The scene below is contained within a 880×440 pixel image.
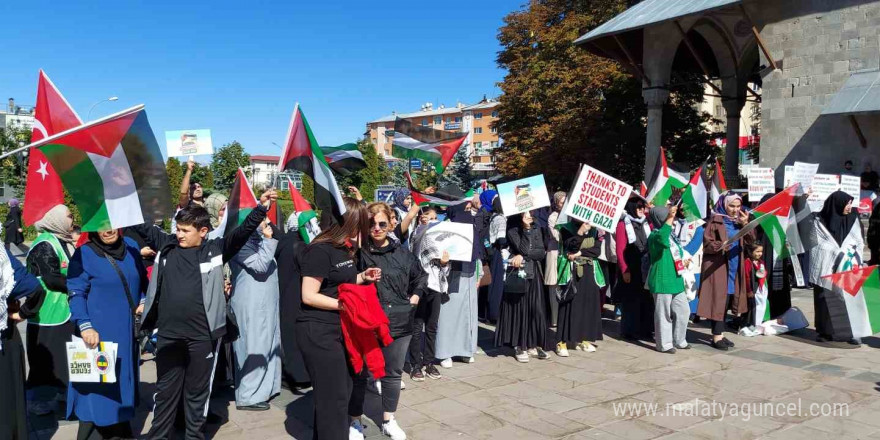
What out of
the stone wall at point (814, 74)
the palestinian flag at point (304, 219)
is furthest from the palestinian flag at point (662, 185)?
the stone wall at point (814, 74)

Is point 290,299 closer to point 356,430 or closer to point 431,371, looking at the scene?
point 431,371

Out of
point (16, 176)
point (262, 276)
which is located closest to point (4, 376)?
point (262, 276)

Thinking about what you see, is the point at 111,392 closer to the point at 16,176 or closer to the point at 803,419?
the point at 803,419

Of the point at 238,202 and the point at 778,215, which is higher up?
the point at 238,202

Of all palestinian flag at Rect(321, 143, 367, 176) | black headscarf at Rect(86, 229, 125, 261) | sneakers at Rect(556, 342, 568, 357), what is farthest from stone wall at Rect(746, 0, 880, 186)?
black headscarf at Rect(86, 229, 125, 261)

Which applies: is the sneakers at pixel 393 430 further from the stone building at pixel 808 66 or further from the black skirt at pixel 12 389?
the stone building at pixel 808 66

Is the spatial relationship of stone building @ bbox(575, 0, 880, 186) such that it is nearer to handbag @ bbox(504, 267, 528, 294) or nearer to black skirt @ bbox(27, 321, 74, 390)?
handbag @ bbox(504, 267, 528, 294)

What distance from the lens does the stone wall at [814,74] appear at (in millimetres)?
16000

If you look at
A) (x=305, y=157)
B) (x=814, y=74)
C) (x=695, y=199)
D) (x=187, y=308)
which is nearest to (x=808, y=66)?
(x=814, y=74)

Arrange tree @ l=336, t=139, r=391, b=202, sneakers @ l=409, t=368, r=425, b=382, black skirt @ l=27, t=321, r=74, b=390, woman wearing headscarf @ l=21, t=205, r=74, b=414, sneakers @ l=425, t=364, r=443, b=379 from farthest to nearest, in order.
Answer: tree @ l=336, t=139, r=391, b=202 < sneakers @ l=425, t=364, r=443, b=379 < sneakers @ l=409, t=368, r=425, b=382 < black skirt @ l=27, t=321, r=74, b=390 < woman wearing headscarf @ l=21, t=205, r=74, b=414

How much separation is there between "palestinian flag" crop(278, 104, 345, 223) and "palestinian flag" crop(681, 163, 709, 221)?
199 inches

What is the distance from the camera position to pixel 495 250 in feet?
30.5

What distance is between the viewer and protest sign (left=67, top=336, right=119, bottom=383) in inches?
171

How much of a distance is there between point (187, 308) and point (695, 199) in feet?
21.2
